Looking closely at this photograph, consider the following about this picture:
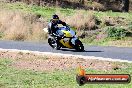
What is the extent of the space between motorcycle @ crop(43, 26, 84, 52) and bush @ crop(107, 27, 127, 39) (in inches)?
278

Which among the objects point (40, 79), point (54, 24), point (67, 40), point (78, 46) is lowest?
point (78, 46)

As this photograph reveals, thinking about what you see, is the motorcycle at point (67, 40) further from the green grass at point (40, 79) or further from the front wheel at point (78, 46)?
the green grass at point (40, 79)

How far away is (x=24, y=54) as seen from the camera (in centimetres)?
1873

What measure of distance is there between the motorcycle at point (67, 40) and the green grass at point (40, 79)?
6.34m

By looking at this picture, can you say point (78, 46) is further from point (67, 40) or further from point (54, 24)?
point (54, 24)

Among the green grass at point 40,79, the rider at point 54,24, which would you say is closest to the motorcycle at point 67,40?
the rider at point 54,24

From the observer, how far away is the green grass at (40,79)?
37.7ft

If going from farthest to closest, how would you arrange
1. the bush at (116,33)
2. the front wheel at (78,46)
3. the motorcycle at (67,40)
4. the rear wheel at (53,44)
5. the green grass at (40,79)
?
the bush at (116,33)
the rear wheel at (53,44)
the motorcycle at (67,40)
the front wheel at (78,46)
the green grass at (40,79)

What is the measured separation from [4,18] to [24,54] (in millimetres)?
13125

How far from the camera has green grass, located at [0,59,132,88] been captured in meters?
11.5

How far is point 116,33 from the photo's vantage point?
28.5m

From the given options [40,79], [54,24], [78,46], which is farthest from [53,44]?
[40,79]

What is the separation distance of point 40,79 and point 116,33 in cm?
1643

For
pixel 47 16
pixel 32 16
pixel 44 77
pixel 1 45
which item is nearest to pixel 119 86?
pixel 44 77
